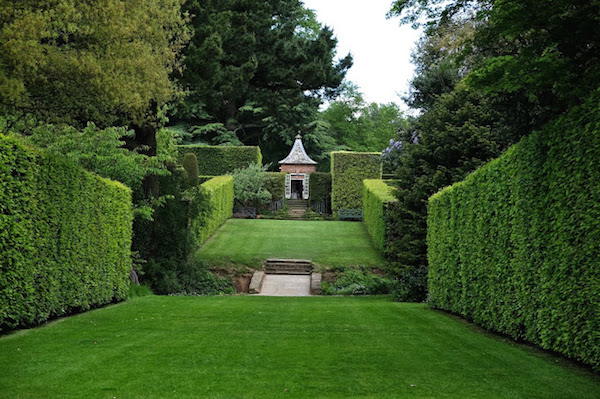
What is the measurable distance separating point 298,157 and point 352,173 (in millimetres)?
9443

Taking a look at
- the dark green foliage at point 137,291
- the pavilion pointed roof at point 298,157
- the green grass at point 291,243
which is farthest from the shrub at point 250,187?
the dark green foliage at point 137,291

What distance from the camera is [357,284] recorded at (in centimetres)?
2258

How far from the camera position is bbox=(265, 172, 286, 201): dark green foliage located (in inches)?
1715

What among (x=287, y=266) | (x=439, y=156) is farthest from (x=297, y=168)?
(x=439, y=156)

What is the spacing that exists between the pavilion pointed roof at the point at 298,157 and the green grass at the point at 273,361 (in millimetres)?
39199

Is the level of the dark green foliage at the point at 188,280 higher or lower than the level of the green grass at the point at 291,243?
lower

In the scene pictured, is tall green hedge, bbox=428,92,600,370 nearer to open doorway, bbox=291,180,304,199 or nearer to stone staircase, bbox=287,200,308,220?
stone staircase, bbox=287,200,308,220

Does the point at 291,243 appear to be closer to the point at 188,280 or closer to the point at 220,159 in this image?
the point at 188,280

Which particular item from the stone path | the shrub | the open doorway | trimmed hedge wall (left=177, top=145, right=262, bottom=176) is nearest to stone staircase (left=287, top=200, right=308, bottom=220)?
the shrub

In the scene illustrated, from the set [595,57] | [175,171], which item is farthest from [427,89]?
[595,57]

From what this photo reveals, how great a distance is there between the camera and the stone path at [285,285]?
2248 cm

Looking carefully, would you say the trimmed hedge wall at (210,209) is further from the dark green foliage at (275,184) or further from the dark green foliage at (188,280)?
the dark green foliage at (275,184)

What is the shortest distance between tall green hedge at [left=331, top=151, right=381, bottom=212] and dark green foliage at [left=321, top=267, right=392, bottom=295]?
17388mm

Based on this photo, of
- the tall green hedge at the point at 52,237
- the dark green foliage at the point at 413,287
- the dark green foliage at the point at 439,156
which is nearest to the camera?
the tall green hedge at the point at 52,237
